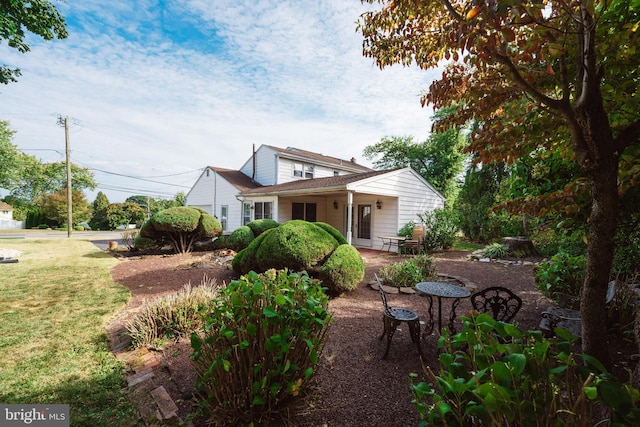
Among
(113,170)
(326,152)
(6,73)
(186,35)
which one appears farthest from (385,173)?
(113,170)

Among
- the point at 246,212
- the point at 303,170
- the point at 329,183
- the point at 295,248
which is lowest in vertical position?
the point at 295,248

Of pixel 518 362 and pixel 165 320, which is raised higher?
pixel 518 362

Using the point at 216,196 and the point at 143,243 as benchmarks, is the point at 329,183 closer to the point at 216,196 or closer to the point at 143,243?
the point at 143,243

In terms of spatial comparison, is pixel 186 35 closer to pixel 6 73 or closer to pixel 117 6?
pixel 117 6

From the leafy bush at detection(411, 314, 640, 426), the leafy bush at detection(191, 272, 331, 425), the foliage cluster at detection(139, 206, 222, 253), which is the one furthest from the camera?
the foliage cluster at detection(139, 206, 222, 253)

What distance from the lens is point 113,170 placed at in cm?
3331

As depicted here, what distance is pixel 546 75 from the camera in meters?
2.53

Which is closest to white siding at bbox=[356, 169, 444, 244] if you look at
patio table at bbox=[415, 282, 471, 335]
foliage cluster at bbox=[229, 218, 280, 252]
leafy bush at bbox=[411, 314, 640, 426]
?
foliage cluster at bbox=[229, 218, 280, 252]

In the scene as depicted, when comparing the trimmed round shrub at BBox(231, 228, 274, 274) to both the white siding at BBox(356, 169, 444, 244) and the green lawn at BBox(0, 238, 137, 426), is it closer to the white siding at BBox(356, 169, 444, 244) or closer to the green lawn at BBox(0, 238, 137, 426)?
the green lawn at BBox(0, 238, 137, 426)

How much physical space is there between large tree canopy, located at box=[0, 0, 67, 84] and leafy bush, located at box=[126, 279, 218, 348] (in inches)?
313

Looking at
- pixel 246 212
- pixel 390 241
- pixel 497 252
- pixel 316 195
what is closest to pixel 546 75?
pixel 497 252

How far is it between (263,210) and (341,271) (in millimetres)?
11291

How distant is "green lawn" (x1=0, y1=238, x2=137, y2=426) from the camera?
2426 mm

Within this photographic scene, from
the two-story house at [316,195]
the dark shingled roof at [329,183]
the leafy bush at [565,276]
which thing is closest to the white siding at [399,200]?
the two-story house at [316,195]
